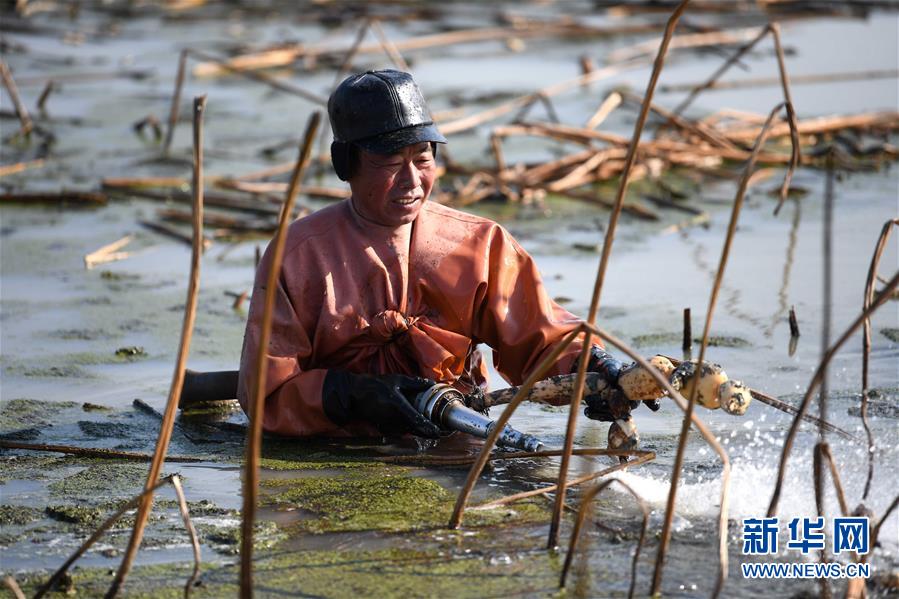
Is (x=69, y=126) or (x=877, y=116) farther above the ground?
(x=877, y=116)

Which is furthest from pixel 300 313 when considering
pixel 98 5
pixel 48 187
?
pixel 98 5

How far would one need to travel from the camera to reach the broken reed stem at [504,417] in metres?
3.05

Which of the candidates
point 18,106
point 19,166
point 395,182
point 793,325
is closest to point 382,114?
point 395,182

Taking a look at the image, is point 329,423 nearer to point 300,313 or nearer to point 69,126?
point 300,313

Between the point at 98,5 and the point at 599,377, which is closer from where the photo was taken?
the point at 599,377

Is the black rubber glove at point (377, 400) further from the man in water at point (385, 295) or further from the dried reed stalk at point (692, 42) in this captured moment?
the dried reed stalk at point (692, 42)

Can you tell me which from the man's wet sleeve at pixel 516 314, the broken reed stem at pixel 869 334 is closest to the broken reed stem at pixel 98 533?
the man's wet sleeve at pixel 516 314

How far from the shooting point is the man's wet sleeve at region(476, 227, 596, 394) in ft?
14.0

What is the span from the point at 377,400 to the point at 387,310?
1.00 feet

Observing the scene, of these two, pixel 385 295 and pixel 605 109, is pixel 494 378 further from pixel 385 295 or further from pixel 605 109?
pixel 605 109

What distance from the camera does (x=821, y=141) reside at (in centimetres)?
902

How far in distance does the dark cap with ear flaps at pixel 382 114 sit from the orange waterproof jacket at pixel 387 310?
0.30 meters

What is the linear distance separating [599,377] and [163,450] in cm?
144

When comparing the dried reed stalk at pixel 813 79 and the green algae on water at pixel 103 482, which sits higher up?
the dried reed stalk at pixel 813 79
